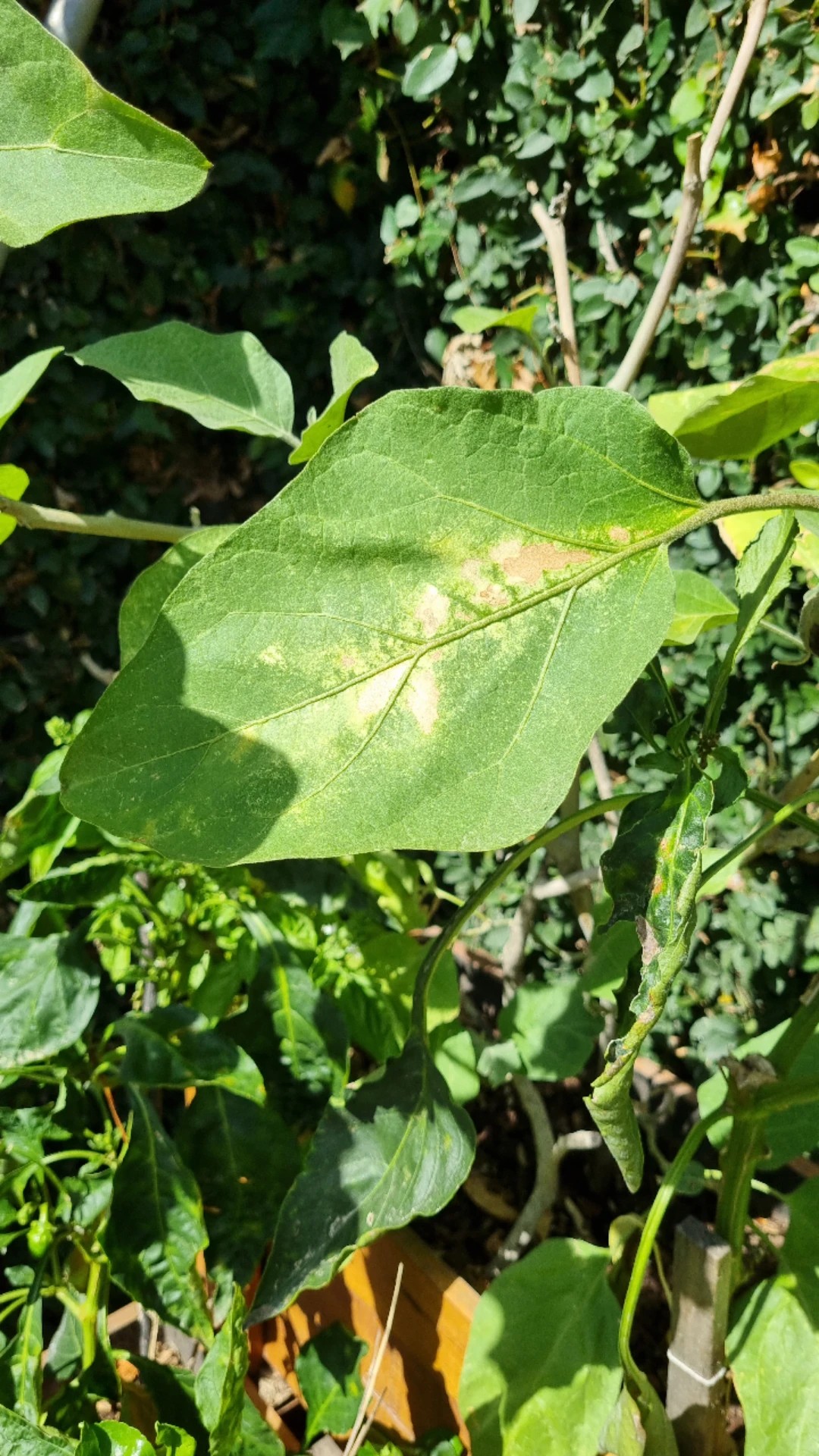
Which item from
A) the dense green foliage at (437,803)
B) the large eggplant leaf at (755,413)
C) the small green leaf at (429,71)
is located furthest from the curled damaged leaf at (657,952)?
the small green leaf at (429,71)

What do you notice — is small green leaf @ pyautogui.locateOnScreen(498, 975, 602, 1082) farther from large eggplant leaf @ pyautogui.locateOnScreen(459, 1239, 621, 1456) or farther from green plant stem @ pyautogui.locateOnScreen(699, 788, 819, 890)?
green plant stem @ pyautogui.locateOnScreen(699, 788, 819, 890)

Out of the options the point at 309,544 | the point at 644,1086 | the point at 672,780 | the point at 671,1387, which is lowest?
the point at 644,1086

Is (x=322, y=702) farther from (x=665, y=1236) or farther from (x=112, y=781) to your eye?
(x=665, y=1236)

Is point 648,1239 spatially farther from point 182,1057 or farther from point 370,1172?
point 182,1057

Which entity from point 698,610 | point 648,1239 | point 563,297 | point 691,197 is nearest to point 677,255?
point 691,197

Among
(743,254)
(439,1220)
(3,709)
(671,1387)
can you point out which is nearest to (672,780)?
(671,1387)

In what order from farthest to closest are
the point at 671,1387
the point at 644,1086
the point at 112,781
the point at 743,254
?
1. the point at 743,254
2. the point at 644,1086
3. the point at 671,1387
4. the point at 112,781
